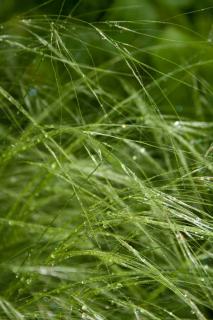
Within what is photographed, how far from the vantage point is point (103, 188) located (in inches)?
63.7

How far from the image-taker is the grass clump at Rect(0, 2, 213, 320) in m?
1.34

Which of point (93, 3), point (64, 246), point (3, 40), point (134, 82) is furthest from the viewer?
point (93, 3)

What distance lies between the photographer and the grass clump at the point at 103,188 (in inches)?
52.9

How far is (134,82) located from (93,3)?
0.36 metres

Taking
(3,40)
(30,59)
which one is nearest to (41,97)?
(30,59)

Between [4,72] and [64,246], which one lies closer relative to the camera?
[64,246]

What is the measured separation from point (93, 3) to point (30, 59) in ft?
1.32

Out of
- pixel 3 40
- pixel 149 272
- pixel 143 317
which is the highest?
pixel 3 40

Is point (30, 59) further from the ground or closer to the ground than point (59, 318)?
further from the ground

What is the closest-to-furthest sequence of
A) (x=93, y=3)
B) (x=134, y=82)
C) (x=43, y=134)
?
(x=43, y=134)
(x=134, y=82)
(x=93, y=3)

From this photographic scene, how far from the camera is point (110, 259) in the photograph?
131 centimetres

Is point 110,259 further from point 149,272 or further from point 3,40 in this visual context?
point 3,40

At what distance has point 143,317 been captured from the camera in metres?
1.43

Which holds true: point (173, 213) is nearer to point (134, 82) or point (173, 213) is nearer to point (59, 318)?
point (59, 318)
